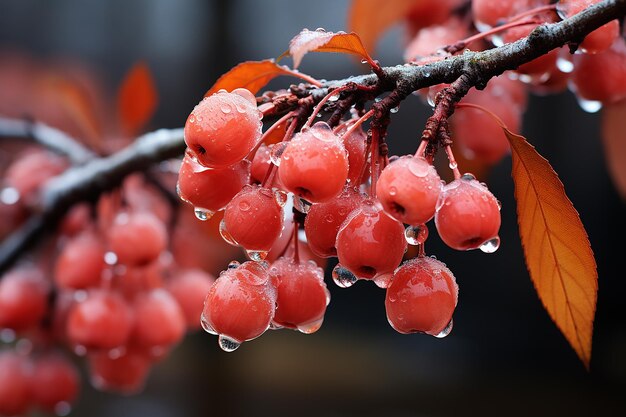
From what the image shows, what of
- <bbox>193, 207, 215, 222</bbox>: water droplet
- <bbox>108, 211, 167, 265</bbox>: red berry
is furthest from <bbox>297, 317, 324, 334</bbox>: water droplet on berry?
<bbox>108, 211, 167, 265</bbox>: red berry

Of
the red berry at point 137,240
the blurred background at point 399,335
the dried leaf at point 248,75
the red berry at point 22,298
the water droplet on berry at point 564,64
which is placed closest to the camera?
the dried leaf at point 248,75

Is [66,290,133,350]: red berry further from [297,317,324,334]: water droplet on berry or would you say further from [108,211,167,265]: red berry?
[297,317,324,334]: water droplet on berry

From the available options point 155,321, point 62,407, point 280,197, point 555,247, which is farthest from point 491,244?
point 62,407

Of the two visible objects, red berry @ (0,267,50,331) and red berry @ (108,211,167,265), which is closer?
red berry @ (108,211,167,265)

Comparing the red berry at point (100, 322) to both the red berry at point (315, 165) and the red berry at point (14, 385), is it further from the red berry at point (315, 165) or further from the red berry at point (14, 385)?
the red berry at point (315, 165)

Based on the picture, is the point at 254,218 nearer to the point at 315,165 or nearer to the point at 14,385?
the point at 315,165

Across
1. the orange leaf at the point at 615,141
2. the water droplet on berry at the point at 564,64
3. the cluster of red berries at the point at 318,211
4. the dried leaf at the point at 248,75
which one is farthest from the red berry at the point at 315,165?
the orange leaf at the point at 615,141
